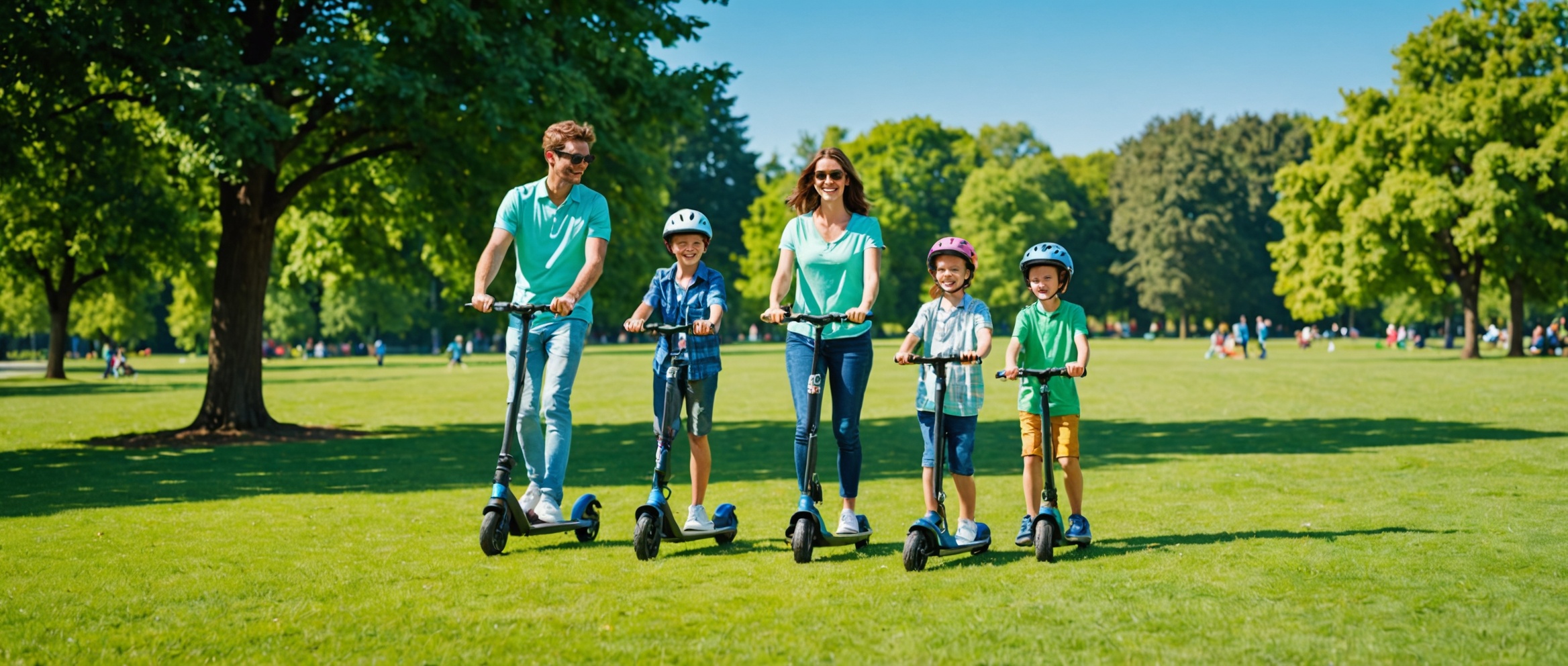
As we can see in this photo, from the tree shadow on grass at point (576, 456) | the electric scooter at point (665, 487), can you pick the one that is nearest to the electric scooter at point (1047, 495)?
the electric scooter at point (665, 487)

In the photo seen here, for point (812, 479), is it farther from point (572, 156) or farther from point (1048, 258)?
point (572, 156)

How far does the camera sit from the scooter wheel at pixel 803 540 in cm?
699

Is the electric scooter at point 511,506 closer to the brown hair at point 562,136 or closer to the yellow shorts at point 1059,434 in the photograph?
the brown hair at point 562,136

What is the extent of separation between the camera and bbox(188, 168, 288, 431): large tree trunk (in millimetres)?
17812

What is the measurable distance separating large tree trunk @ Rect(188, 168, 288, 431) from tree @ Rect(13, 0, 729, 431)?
0.02m

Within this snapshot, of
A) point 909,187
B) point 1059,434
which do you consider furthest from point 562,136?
point 909,187

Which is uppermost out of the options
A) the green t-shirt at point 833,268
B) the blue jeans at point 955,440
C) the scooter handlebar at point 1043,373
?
the green t-shirt at point 833,268

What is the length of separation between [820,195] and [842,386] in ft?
3.58

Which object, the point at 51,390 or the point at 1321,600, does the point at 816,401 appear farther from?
the point at 51,390

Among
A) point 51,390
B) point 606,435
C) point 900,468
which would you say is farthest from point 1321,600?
point 51,390

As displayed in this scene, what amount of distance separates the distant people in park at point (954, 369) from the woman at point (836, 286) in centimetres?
33

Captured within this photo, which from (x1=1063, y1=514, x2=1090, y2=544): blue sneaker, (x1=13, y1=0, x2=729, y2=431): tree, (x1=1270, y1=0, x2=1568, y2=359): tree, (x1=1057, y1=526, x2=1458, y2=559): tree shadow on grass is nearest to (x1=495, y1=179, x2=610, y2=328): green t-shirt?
(x1=1063, y1=514, x2=1090, y2=544): blue sneaker

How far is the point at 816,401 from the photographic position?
23.3ft

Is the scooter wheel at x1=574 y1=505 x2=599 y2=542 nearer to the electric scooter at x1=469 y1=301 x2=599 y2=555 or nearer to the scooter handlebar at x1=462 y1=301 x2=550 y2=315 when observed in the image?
the electric scooter at x1=469 y1=301 x2=599 y2=555
